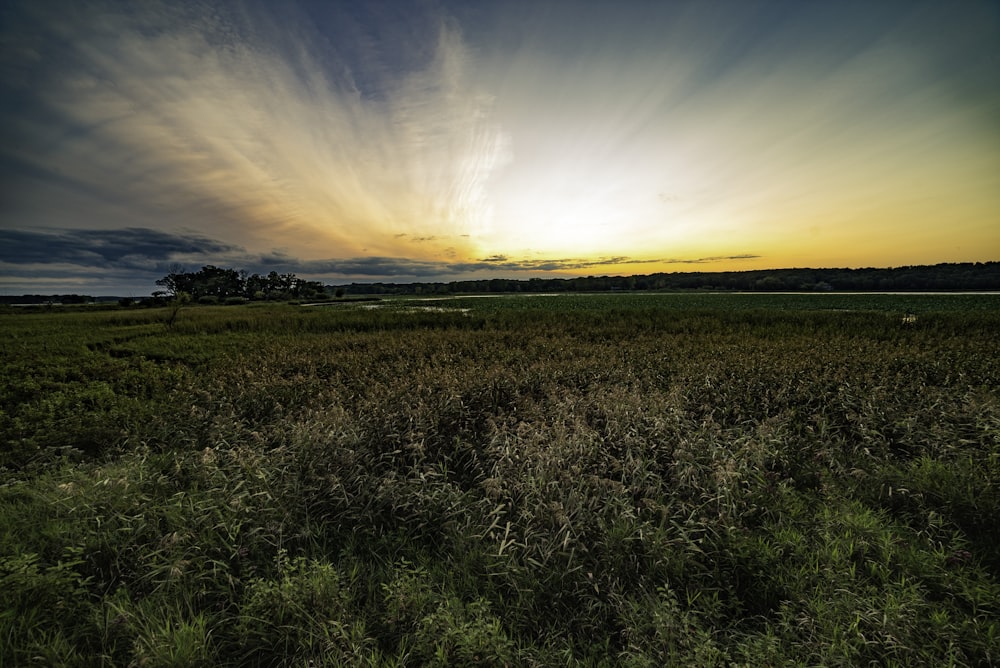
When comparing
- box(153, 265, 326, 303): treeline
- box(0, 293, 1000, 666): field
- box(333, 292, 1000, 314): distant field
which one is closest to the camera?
box(0, 293, 1000, 666): field

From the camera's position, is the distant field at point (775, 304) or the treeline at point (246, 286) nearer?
the distant field at point (775, 304)

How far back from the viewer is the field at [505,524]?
2.72 meters

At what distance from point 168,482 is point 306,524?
2150mm

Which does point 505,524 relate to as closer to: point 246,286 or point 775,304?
point 775,304

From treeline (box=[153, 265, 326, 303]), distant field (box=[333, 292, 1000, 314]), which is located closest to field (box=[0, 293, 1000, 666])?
distant field (box=[333, 292, 1000, 314])

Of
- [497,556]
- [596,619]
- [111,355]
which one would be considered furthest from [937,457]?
[111,355]

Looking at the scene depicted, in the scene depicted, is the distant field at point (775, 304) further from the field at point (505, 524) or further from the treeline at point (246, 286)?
the treeline at point (246, 286)

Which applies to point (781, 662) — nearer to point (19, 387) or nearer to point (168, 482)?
point (168, 482)

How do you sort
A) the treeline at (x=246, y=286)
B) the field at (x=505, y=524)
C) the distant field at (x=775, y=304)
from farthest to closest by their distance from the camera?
the treeline at (x=246, y=286), the distant field at (x=775, y=304), the field at (x=505, y=524)

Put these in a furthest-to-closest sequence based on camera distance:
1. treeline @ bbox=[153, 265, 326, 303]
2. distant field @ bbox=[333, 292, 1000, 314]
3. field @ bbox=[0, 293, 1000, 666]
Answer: treeline @ bbox=[153, 265, 326, 303]
distant field @ bbox=[333, 292, 1000, 314]
field @ bbox=[0, 293, 1000, 666]

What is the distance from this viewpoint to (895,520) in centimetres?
409

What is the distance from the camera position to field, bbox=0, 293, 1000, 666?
2725 millimetres

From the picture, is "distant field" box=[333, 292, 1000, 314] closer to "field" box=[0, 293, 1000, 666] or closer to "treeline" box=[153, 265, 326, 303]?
"field" box=[0, 293, 1000, 666]

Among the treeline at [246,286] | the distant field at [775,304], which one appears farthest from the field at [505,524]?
the treeline at [246,286]
